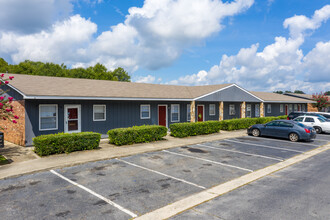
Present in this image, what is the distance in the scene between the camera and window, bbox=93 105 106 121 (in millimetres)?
16250

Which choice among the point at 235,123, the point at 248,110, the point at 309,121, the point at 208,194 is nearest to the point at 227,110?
the point at 248,110

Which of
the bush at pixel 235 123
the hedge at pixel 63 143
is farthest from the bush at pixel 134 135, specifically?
the bush at pixel 235 123

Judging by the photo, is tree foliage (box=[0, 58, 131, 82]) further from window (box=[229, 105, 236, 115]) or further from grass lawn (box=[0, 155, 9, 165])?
grass lawn (box=[0, 155, 9, 165])

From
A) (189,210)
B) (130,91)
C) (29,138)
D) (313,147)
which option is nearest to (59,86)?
(29,138)

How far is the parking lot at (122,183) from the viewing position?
570cm

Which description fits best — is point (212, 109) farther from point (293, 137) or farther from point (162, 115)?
point (293, 137)

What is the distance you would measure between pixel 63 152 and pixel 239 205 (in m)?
9.21

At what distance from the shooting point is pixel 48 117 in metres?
14.2

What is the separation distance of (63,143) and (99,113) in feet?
17.4

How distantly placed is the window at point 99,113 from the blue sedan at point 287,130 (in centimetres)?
1231

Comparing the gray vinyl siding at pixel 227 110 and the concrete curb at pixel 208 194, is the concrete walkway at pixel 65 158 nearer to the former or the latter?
the concrete curb at pixel 208 194

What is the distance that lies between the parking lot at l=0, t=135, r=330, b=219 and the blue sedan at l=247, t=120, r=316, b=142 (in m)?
4.94

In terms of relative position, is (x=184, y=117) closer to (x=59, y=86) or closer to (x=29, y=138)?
(x=59, y=86)

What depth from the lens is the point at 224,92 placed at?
78.8 ft
